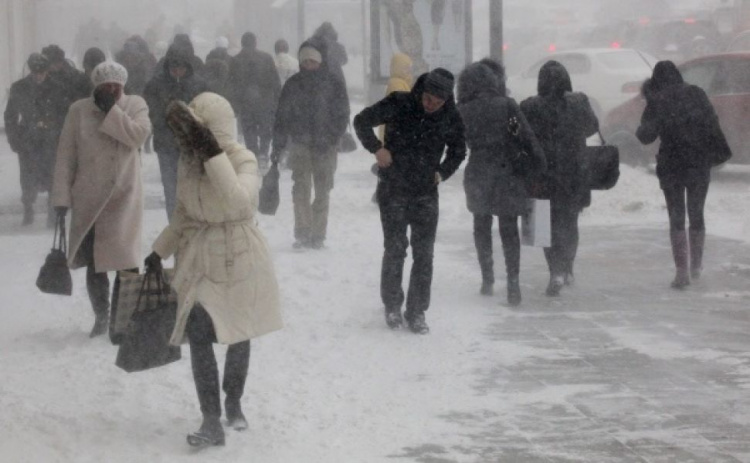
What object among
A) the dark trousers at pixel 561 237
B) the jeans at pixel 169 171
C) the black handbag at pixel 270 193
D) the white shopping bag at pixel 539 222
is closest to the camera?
the white shopping bag at pixel 539 222

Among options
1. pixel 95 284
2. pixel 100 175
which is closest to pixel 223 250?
pixel 100 175

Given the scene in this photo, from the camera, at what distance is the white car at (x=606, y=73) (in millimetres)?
23500

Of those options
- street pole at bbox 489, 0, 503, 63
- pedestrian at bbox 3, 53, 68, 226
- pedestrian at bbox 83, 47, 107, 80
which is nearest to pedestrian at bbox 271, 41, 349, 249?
pedestrian at bbox 83, 47, 107, 80

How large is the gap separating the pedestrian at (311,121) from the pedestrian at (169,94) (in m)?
0.74

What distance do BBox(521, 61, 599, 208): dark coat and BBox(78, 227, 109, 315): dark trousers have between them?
3.32m

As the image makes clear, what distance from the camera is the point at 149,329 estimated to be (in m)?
6.39

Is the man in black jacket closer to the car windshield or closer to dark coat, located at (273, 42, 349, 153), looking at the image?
dark coat, located at (273, 42, 349, 153)

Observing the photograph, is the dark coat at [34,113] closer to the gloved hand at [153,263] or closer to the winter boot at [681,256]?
the winter boot at [681,256]

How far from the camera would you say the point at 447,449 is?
6.28m

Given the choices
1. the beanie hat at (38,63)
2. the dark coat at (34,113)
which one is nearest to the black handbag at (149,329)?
the dark coat at (34,113)

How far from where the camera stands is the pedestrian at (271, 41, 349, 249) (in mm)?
11773

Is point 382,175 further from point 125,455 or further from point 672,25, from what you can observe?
point 672,25

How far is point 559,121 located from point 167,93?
3.30 metres

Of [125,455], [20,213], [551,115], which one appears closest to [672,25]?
[20,213]
